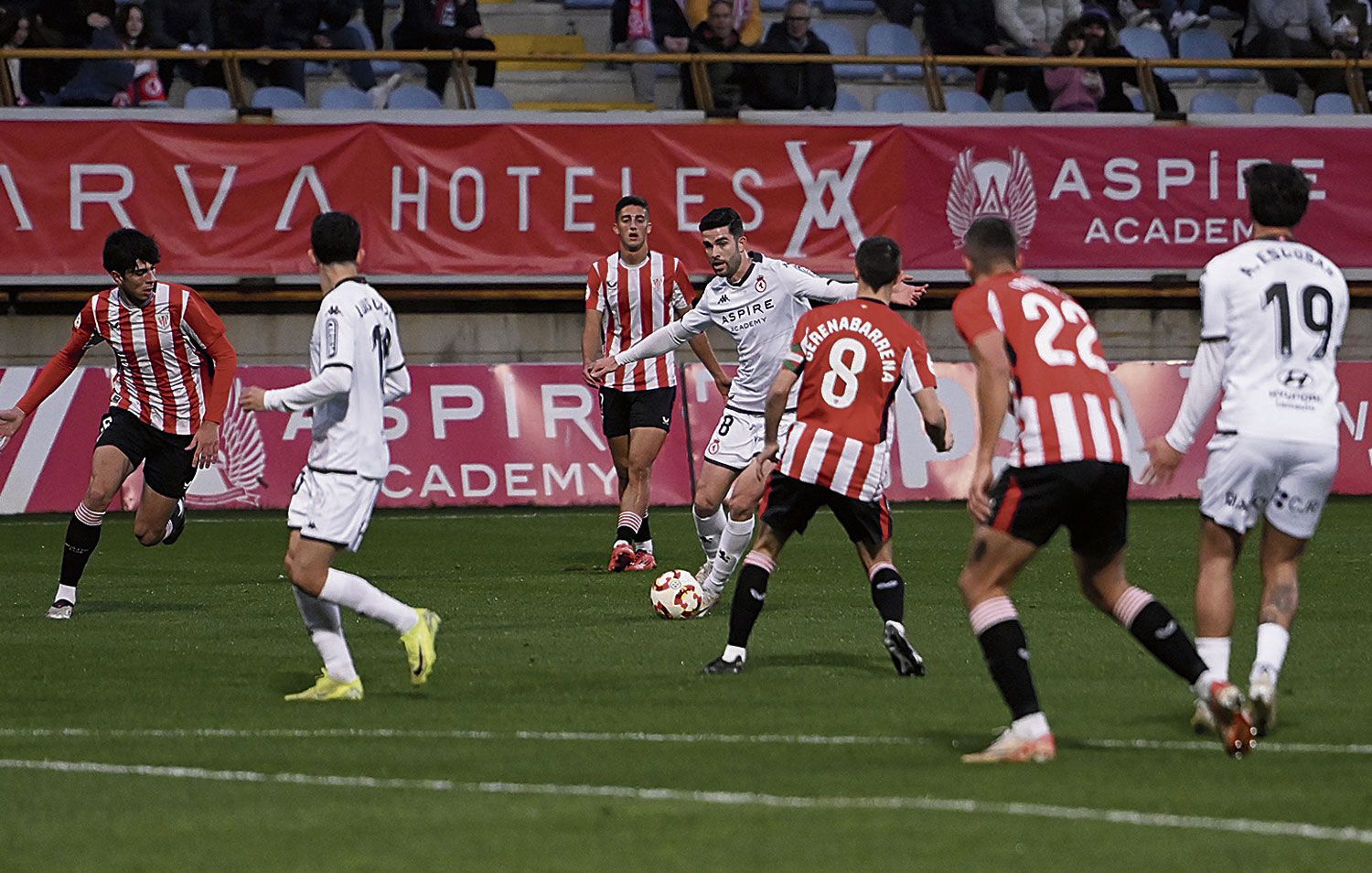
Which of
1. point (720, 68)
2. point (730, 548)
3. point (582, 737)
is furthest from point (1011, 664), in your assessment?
point (720, 68)

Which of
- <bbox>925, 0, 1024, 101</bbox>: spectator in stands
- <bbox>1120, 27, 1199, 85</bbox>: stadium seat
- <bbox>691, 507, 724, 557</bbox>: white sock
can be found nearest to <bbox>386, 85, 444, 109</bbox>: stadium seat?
<bbox>925, 0, 1024, 101</bbox>: spectator in stands

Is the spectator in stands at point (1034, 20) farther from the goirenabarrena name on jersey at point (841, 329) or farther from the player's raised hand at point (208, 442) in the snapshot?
the goirenabarrena name on jersey at point (841, 329)

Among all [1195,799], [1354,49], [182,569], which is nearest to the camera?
[1195,799]

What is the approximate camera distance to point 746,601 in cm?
904

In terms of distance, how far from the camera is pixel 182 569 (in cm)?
1442

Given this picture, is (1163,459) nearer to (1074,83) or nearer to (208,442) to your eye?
(208,442)

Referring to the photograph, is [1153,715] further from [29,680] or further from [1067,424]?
[29,680]

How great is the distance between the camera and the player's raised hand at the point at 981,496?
6914mm

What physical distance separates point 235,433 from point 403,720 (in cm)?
1116

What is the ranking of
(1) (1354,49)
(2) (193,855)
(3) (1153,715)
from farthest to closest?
(1) (1354,49) → (3) (1153,715) → (2) (193,855)

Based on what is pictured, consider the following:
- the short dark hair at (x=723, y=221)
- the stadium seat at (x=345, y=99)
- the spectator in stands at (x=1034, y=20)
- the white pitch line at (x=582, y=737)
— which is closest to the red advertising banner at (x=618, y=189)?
the stadium seat at (x=345, y=99)

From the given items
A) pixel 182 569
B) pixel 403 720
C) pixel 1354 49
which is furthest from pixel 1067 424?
pixel 1354 49

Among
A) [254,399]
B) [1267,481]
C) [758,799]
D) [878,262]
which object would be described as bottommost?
[758,799]

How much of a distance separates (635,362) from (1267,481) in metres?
7.00
